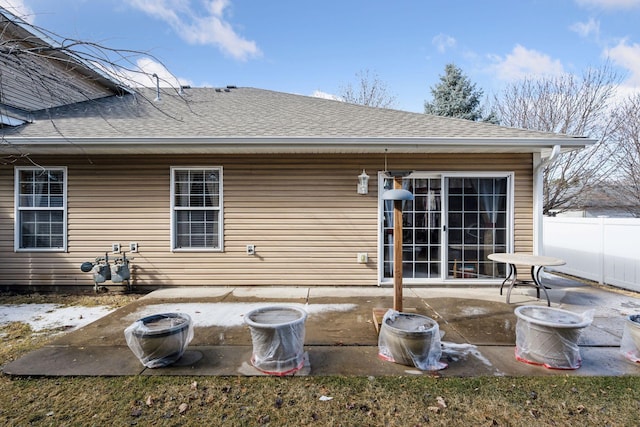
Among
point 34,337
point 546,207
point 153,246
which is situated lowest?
point 34,337

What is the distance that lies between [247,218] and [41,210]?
12.0 feet

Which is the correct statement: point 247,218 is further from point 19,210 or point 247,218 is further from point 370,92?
point 370,92

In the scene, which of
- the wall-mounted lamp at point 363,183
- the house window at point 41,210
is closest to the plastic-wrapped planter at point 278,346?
the wall-mounted lamp at point 363,183

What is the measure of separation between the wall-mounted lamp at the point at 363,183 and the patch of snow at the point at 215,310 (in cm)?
201

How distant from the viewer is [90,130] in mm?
5625

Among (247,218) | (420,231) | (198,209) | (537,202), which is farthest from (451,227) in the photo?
(198,209)

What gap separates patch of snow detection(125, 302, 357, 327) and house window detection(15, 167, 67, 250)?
272 cm

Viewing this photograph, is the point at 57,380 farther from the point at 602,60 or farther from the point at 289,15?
the point at 602,60

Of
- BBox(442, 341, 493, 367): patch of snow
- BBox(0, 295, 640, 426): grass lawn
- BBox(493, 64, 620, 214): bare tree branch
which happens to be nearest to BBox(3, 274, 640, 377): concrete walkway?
BBox(442, 341, 493, 367): patch of snow

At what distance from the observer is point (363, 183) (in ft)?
18.7

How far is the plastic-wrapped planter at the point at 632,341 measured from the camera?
3004mm

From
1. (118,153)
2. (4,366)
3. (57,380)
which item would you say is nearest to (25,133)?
(118,153)

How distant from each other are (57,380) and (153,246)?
3352 mm

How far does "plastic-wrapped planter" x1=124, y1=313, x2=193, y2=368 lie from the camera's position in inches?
110
